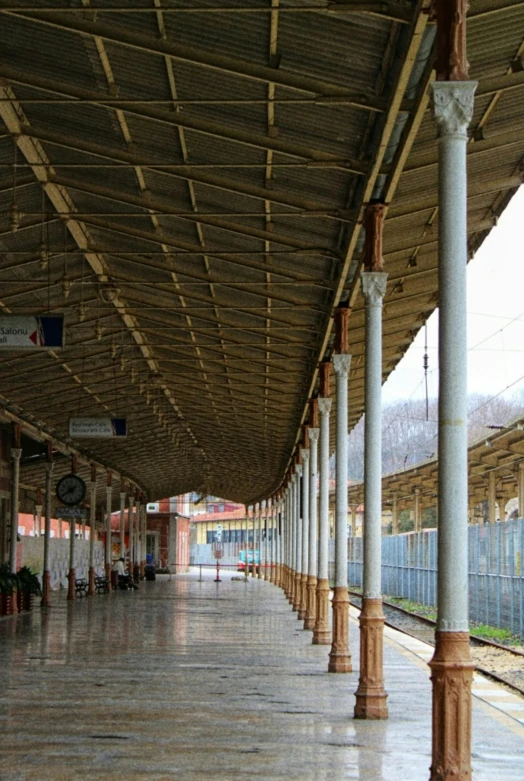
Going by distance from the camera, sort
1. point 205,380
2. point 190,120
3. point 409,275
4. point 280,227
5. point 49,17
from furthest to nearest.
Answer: point 205,380, point 409,275, point 280,227, point 190,120, point 49,17

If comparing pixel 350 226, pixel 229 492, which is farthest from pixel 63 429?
pixel 229 492

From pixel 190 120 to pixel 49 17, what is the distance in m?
2.21

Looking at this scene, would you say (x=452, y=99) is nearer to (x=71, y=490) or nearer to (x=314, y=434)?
(x=314, y=434)

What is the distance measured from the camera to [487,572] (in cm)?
2802

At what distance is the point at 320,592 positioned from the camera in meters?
21.5

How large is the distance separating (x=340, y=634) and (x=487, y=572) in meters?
12.3

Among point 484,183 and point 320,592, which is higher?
point 484,183

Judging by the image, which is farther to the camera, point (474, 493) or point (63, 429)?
point (474, 493)

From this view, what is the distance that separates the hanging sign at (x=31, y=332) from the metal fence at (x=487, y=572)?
37.3 feet

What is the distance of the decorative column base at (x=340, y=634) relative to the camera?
16.3 metres

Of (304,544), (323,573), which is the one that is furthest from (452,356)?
(304,544)

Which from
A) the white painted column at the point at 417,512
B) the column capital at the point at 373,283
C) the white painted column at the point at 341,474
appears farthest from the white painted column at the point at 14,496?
the white painted column at the point at 417,512

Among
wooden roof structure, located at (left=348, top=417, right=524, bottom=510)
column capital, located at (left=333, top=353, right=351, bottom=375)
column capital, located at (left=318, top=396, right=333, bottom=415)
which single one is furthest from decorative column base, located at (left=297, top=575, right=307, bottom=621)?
column capital, located at (left=333, top=353, right=351, bottom=375)

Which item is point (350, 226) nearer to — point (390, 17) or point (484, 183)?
point (484, 183)
